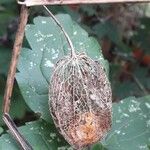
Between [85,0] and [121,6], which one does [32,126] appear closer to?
[85,0]

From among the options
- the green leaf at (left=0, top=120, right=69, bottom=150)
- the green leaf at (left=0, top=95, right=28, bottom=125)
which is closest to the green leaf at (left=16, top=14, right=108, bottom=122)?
the green leaf at (left=0, top=120, right=69, bottom=150)

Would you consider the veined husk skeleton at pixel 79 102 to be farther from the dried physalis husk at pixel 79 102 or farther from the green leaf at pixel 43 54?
the green leaf at pixel 43 54

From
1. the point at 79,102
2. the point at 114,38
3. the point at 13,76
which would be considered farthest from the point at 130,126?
the point at 114,38

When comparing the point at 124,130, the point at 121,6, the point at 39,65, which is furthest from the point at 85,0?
the point at 121,6

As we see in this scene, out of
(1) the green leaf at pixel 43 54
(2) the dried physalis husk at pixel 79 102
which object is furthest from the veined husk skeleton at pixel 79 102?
(1) the green leaf at pixel 43 54

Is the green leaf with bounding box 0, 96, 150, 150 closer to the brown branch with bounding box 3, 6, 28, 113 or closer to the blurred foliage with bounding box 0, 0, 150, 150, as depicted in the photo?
the brown branch with bounding box 3, 6, 28, 113
